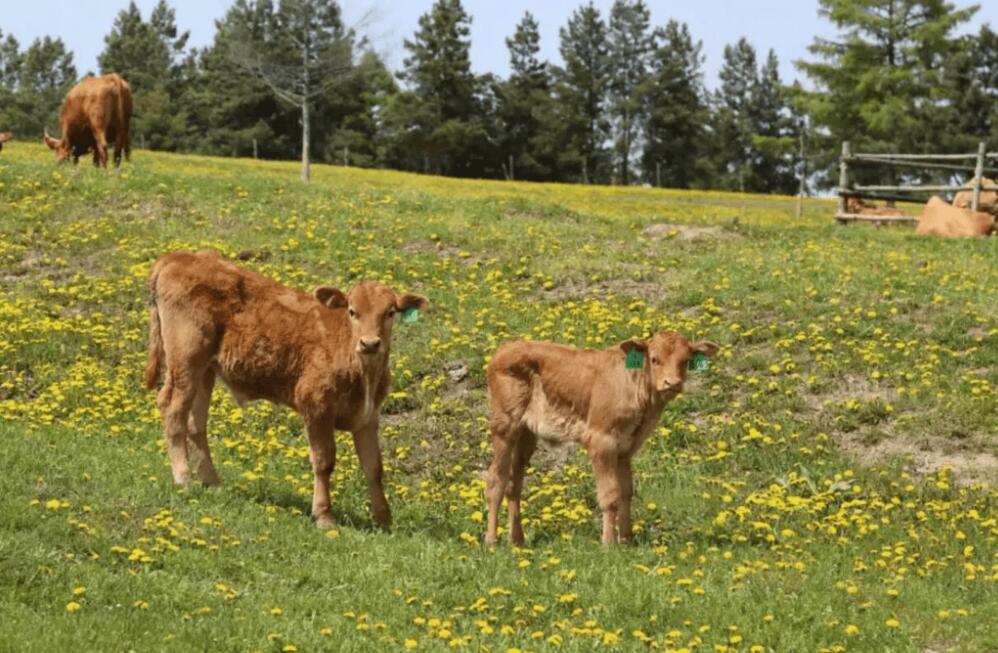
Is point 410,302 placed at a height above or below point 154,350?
above

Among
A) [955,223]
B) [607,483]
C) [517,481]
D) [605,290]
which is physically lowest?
[517,481]

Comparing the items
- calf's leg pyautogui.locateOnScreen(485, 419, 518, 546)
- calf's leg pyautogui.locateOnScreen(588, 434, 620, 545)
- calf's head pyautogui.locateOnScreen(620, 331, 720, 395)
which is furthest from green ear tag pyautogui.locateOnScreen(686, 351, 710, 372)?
calf's leg pyautogui.locateOnScreen(485, 419, 518, 546)

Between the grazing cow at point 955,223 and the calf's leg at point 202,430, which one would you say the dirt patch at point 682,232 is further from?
the calf's leg at point 202,430

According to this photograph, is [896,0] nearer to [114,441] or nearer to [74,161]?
[74,161]

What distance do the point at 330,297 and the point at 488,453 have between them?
383cm

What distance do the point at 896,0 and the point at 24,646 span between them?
7078 centimetres

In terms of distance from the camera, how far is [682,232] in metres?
26.7

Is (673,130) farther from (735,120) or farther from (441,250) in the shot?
(441,250)

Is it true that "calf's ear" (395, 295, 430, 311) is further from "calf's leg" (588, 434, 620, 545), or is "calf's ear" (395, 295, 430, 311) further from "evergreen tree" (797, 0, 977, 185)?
"evergreen tree" (797, 0, 977, 185)

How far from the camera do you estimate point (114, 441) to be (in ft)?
48.0

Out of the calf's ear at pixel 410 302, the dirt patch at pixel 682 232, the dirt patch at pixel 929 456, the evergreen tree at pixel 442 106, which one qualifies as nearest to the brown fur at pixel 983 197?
the dirt patch at pixel 682 232

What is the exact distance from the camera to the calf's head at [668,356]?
12.0 m

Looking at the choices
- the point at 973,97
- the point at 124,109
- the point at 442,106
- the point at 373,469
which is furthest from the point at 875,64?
the point at 373,469

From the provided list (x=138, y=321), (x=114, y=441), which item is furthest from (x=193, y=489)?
(x=138, y=321)
